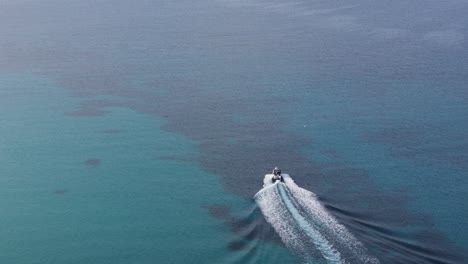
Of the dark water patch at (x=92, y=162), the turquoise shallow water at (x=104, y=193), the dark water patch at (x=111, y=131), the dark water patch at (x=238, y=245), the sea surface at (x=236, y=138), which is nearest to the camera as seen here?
the dark water patch at (x=238, y=245)

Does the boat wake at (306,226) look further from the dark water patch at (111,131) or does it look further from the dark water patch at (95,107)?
the dark water patch at (95,107)

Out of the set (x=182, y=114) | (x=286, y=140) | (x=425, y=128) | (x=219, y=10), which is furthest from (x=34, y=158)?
(x=219, y=10)

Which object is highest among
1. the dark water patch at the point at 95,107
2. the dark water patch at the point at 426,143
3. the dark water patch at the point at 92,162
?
the dark water patch at the point at 426,143

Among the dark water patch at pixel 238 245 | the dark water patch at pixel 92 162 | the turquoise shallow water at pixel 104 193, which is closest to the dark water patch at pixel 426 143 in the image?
the turquoise shallow water at pixel 104 193

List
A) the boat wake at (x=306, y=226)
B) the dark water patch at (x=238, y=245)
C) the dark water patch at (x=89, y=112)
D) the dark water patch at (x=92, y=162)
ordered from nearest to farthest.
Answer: the boat wake at (x=306, y=226)
the dark water patch at (x=238, y=245)
the dark water patch at (x=92, y=162)
the dark water patch at (x=89, y=112)

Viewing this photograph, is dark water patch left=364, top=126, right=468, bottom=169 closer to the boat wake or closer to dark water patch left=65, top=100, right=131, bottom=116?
the boat wake

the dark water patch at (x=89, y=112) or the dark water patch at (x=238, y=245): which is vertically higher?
the dark water patch at (x=89, y=112)

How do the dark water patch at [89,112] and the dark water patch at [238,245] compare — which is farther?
the dark water patch at [89,112]
